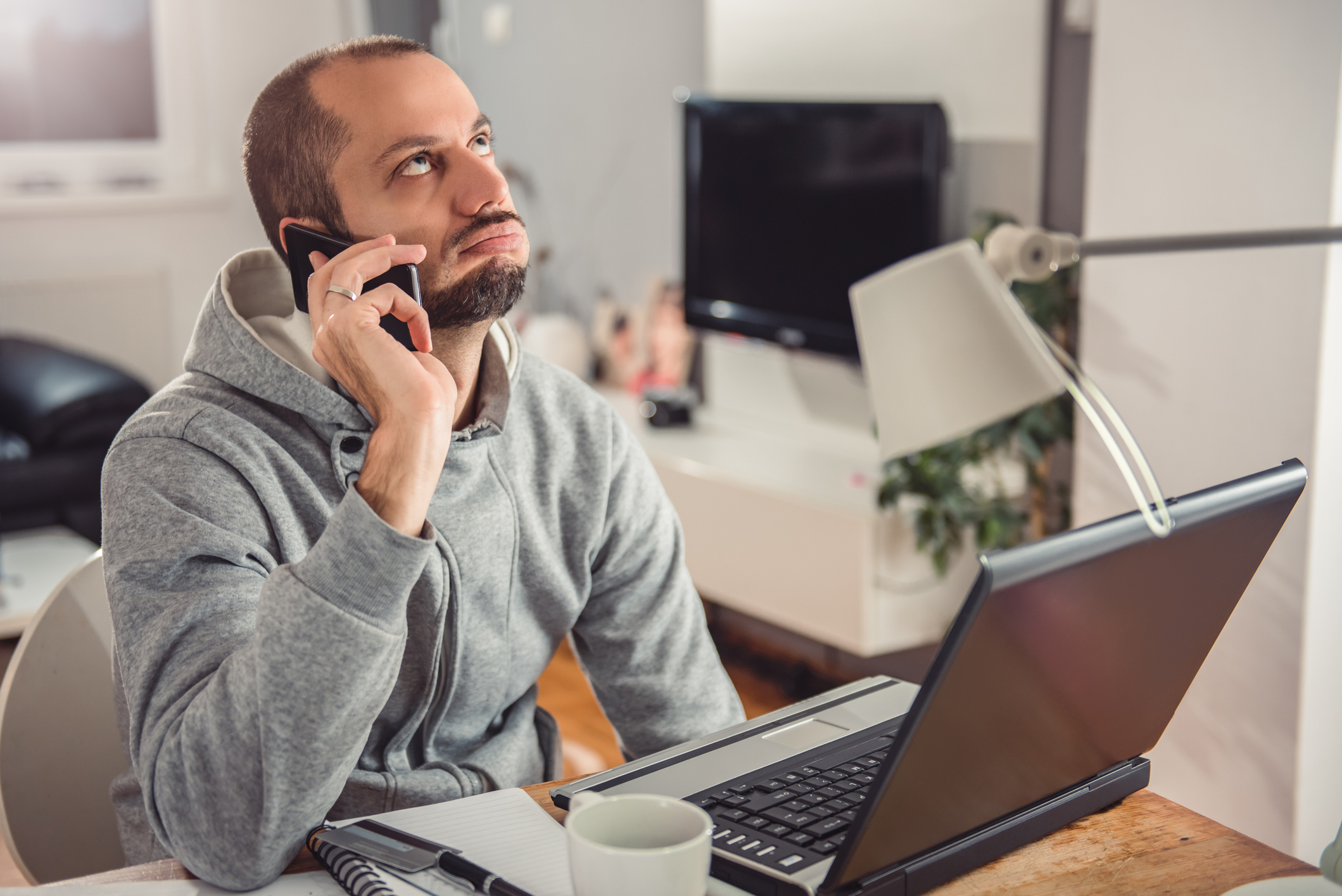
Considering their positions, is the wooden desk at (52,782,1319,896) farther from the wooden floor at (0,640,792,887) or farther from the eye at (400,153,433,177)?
the wooden floor at (0,640,792,887)

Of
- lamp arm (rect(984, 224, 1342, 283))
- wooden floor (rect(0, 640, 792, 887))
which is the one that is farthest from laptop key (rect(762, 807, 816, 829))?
wooden floor (rect(0, 640, 792, 887))

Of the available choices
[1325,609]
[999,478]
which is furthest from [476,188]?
[999,478]

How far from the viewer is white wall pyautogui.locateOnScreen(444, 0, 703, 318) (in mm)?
3617

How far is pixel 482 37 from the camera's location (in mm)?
4496

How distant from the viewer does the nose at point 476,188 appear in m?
1.09

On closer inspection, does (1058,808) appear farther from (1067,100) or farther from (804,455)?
(804,455)

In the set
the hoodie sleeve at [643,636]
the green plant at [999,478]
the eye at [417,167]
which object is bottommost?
the green plant at [999,478]

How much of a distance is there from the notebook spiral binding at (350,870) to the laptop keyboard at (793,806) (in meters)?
0.19

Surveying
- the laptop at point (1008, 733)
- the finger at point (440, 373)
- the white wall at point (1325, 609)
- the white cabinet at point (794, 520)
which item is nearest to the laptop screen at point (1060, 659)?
the laptop at point (1008, 733)

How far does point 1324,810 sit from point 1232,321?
27.5 inches

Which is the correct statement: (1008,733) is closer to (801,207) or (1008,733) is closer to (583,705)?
(801,207)

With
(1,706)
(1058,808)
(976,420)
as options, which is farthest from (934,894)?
(1,706)

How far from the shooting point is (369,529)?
31.4 inches

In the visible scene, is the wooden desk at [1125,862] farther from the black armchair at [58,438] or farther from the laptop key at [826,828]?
the black armchair at [58,438]
